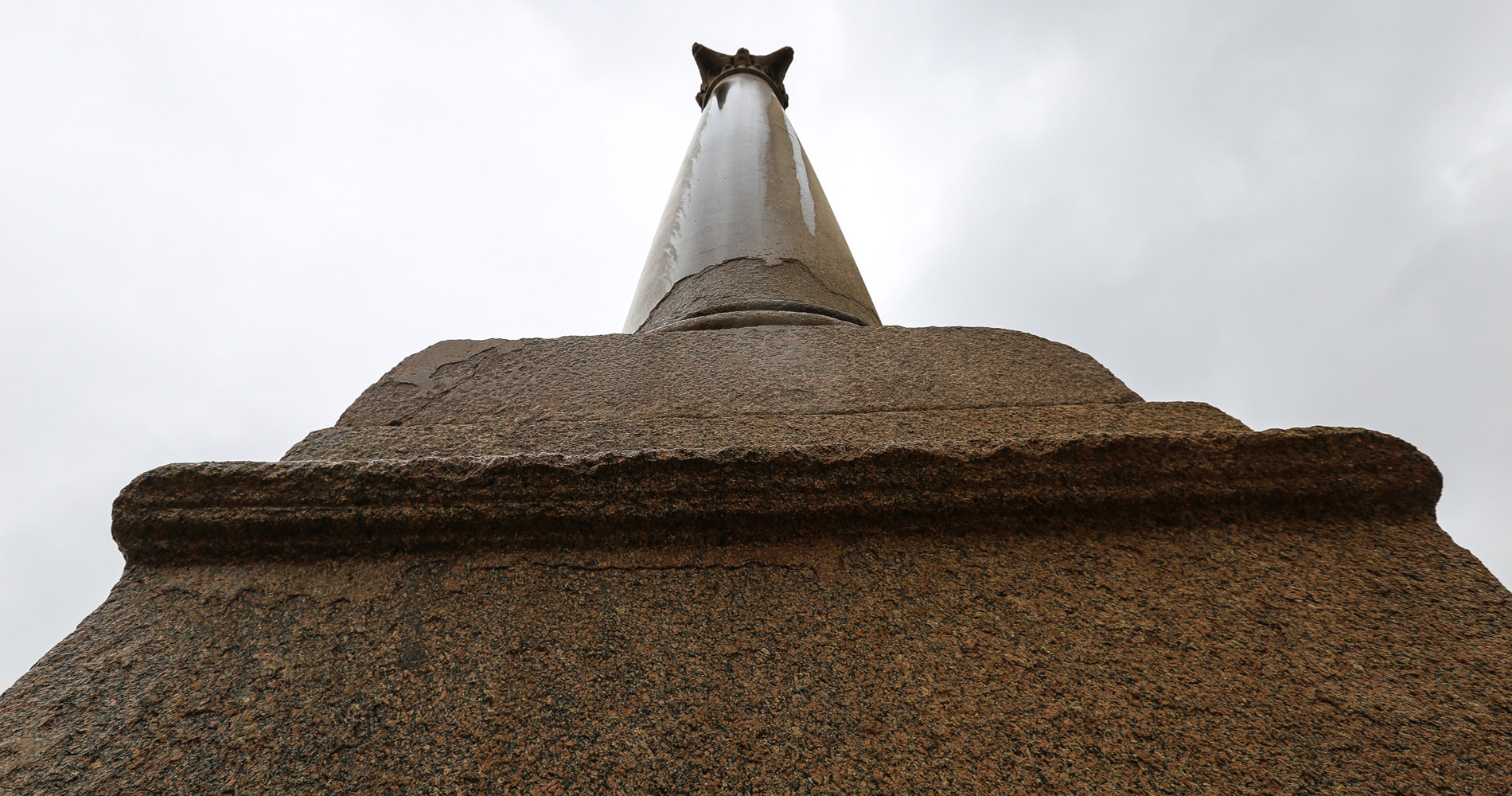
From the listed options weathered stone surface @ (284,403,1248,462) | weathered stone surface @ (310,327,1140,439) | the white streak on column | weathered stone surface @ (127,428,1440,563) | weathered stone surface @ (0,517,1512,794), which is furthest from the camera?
the white streak on column

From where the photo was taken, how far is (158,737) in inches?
43.4

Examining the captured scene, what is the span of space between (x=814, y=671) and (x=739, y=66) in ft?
22.5

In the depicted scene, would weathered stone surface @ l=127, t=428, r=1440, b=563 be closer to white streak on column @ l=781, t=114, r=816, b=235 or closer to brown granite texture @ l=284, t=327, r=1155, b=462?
brown granite texture @ l=284, t=327, r=1155, b=462

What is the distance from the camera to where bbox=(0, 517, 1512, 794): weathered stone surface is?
104cm

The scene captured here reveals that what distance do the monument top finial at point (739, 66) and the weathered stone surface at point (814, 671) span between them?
21.2 feet

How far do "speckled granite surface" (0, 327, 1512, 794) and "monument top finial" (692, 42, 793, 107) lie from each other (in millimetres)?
6205

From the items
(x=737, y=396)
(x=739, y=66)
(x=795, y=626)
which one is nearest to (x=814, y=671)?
(x=795, y=626)

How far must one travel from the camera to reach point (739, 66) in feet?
22.8

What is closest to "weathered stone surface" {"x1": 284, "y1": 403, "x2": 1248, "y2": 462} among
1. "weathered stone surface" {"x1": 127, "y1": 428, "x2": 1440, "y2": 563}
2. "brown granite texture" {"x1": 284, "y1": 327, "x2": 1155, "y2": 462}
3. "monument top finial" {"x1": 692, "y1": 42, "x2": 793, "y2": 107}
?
"brown granite texture" {"x1": 284, "y1": 327, "x2": 1155, "y2": 462}

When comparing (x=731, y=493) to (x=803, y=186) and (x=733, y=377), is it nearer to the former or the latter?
(x=733, y=377)

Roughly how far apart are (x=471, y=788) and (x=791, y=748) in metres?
0.46

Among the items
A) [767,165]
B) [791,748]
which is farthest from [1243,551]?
[767,165]

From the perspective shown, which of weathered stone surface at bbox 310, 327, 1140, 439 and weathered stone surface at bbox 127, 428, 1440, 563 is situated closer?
weathered stone surface at bbox 127, 428, 1440, 563

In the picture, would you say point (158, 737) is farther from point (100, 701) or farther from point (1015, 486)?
point (1015, 486)
